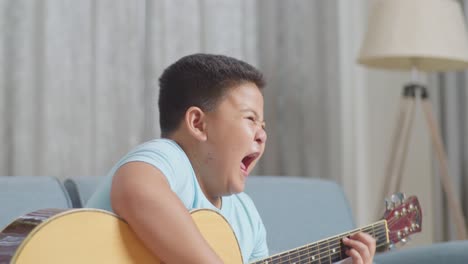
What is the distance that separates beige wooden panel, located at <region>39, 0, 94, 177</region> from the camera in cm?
194

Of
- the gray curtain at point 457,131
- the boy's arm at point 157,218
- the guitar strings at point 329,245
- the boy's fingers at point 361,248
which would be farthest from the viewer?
the gray curtain at point 457,131

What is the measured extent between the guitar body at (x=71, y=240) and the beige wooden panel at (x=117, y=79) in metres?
1.07

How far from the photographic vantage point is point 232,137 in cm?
124

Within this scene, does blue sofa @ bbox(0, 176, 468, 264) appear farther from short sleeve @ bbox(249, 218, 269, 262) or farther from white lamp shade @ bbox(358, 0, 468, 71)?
white lamp shade @ bbox(358, 0, 468, 71)

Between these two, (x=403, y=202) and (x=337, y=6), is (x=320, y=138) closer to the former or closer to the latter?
(x=337, y=6)

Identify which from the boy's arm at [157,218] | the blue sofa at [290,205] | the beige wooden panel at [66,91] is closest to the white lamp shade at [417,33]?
the blue sofa at [290,205]

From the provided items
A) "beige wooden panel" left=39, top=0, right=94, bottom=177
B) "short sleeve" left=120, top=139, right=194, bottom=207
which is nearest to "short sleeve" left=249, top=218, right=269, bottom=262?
"short sleeve" left=120, top=139, right=194, bottom=207

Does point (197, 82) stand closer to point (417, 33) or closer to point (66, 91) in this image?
point (66, 91)

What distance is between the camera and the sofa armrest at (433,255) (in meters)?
1.70

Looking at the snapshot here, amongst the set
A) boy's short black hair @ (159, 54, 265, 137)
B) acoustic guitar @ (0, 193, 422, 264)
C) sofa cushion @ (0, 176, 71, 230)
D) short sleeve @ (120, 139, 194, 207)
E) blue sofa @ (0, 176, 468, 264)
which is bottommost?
blue sofa @ (0, 176, 468, 264)

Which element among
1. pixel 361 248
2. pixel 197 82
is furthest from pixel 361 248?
pixel 197 82

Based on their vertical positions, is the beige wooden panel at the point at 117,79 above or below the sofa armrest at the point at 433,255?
above

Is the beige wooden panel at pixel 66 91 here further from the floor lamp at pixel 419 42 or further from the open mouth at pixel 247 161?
the floor lamp at pixel 419 42

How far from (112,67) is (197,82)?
0.86 meters
